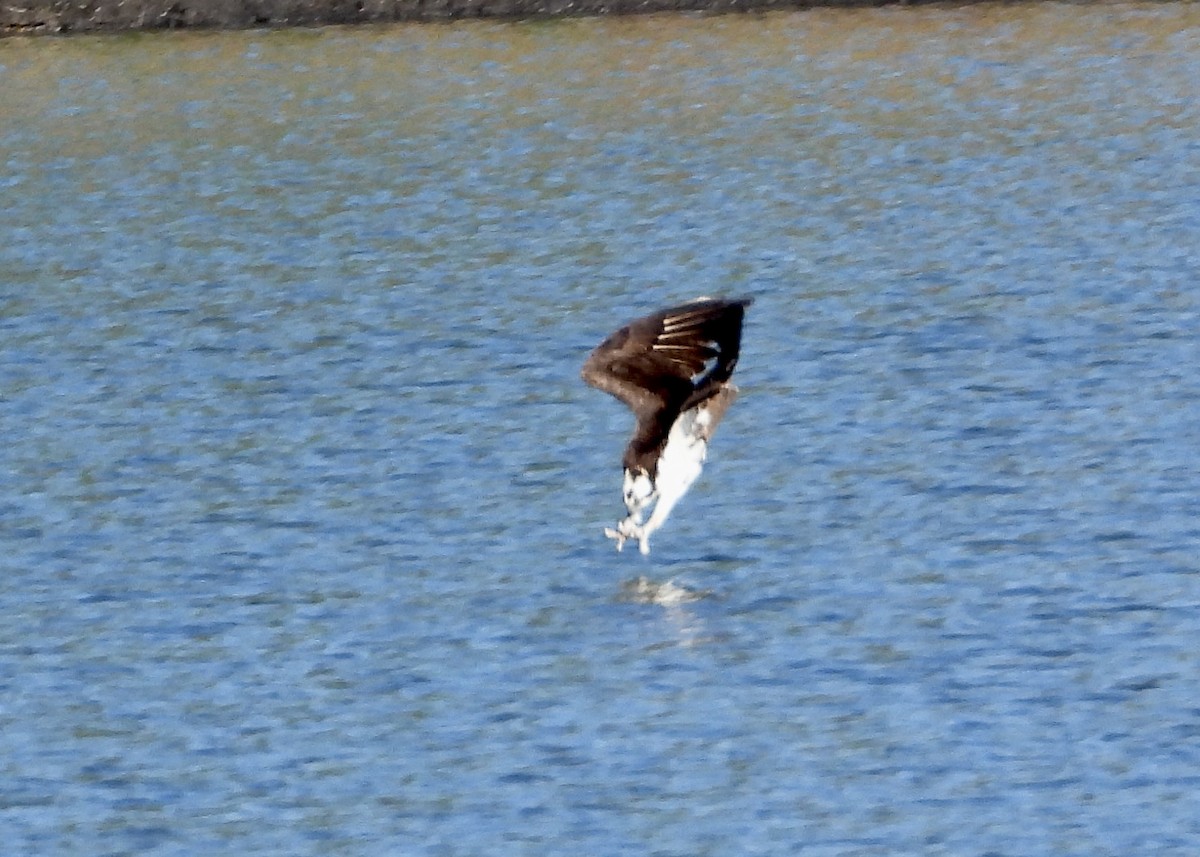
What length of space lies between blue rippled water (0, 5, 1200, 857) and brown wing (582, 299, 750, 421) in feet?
3.41

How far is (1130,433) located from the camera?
1642 centimetres

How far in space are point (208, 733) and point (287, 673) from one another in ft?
2.85

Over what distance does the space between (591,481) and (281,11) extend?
75.4ft

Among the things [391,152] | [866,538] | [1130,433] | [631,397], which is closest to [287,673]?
[631,397]

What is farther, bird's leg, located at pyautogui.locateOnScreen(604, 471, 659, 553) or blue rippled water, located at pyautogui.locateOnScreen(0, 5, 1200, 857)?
bird's leg, located at pyautogui.locateOnScreen(604, 471, 659, 553)

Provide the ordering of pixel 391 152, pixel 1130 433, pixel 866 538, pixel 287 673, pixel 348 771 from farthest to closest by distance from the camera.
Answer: pixel 391 152, pixel 1130 433, pixel 866 538, pixel 287 673, pixel 348 771

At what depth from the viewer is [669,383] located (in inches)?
529

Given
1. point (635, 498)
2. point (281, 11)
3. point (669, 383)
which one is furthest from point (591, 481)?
point (281, 11)

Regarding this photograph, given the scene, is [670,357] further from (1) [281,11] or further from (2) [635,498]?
(1) [281,11]

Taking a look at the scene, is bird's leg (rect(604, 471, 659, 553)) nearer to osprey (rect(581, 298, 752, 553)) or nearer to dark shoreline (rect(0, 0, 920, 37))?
osprey (rect(581, 298, 752, 553))

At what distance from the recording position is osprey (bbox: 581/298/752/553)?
43.5 ft

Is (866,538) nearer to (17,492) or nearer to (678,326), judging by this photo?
(678,326)

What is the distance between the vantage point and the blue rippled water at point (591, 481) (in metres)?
11.0

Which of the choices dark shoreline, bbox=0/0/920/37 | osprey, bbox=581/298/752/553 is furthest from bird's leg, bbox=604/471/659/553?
dark shoreline, bbox=0/0/920/37
